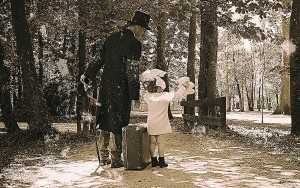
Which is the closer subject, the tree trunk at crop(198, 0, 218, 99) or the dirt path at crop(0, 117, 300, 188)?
the dirt path at crop(0, 117, 300, 188)

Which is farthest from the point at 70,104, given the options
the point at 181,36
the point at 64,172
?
the point at 64,172

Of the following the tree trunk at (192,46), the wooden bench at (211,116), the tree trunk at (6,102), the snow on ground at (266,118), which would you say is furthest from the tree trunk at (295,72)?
the tree trunk at (192,46)

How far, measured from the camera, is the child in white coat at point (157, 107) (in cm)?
681

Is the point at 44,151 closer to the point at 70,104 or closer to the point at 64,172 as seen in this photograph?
the point at 64,172

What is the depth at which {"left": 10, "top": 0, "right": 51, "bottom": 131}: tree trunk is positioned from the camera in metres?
12.2

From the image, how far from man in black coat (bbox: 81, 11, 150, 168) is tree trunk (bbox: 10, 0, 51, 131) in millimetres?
5698

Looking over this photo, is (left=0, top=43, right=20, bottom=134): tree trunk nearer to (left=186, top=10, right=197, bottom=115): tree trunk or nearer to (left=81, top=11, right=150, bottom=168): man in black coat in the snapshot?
(left=81, top=11, right=150, bottom=168): man in black coat

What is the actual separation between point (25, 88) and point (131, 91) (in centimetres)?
651

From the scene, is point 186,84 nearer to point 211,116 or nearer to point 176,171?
point 176,171

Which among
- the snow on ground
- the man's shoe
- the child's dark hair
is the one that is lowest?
the man's shoe

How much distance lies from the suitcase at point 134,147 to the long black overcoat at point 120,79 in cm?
16

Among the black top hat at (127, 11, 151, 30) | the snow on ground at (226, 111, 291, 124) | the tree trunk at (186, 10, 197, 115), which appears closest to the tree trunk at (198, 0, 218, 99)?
the snow on ground at (226, 111, 291, 124)

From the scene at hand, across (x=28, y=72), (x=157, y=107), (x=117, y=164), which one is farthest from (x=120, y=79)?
(x=28, y=72)

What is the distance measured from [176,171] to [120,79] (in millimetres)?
1709
